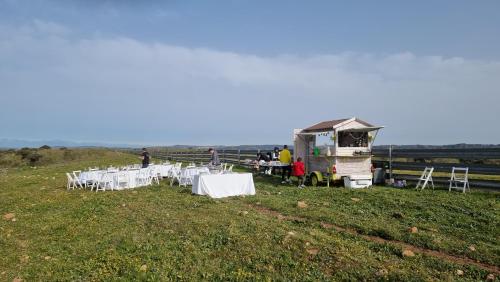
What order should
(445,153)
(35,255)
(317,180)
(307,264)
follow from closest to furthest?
(307,264) → (35,255) → (445,153) → (317,180)

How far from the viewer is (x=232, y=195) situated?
1472cm

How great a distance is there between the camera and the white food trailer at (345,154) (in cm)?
1648

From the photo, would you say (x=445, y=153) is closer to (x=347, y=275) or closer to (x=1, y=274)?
(x=347, y=275)

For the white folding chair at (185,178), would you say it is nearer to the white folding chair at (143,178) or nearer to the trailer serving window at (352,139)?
the white folding chair at (143,178)

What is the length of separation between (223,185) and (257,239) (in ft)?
21.7

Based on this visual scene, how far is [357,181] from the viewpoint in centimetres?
1614

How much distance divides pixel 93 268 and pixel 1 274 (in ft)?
5.29

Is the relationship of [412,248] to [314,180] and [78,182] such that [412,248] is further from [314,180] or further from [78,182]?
[78,182]

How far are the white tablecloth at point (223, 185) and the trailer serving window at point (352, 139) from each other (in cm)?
469

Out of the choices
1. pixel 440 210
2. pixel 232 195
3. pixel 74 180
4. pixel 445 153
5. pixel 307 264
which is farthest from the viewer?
pixel 74 180

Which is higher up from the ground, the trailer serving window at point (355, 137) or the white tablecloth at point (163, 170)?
the trailer serving window at point (355, 137)

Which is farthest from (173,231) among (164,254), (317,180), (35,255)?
(317,180)

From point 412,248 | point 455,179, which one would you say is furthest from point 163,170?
point 412,248

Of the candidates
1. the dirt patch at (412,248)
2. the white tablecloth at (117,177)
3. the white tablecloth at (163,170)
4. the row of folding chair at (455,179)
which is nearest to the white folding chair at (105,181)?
the white tablecloth at (117,177)
